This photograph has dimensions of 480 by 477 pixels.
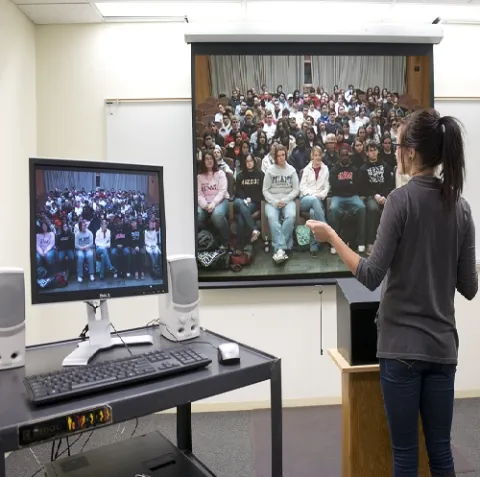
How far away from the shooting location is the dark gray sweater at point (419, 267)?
1.30m

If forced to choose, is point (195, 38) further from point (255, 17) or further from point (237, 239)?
point (237, 239)

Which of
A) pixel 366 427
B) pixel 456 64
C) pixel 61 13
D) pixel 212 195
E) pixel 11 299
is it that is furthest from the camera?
pixel 456 64

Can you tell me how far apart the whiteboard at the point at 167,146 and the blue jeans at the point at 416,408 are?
171 centimetres

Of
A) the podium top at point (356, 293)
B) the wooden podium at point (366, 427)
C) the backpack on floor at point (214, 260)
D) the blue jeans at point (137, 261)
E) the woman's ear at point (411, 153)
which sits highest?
the woman's ear at point (411, 153)

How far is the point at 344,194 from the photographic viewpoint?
2.80m

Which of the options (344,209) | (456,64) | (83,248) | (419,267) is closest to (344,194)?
(344,209)

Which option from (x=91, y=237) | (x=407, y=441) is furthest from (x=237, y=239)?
(x=407, y=441)

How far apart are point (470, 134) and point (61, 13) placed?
275 cm

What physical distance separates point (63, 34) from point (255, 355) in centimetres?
247

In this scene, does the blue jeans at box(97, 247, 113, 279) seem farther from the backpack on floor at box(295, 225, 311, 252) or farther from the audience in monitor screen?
the backpack on floor at box(295, 225, 311, 252)

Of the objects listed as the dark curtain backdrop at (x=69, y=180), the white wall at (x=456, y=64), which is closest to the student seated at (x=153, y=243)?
the dark curtain backdrop at (x=69, y=180)

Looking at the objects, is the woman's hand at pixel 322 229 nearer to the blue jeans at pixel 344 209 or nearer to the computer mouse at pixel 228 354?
the computer mouse at pixel 228 354

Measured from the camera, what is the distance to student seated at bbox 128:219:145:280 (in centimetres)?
146

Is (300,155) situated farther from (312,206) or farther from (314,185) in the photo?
(312,206)
